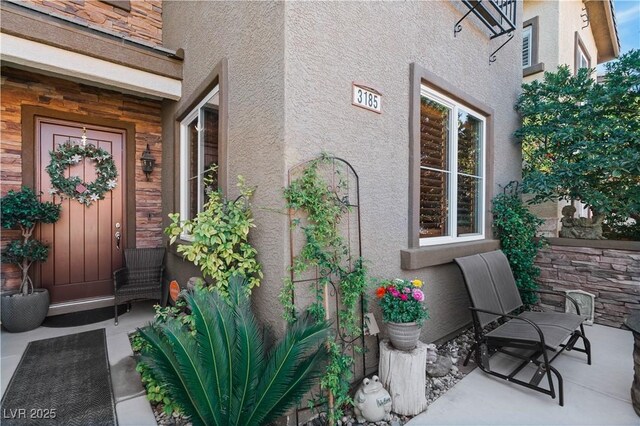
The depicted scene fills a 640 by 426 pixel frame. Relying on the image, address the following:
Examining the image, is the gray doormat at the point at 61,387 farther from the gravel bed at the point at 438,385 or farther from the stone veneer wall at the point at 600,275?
the stone veneer wall at the point at 600,275

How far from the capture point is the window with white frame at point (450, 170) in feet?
11.1

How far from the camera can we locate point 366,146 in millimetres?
2621

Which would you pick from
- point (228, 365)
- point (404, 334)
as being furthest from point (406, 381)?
point (228, 365)

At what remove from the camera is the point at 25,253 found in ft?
11.8

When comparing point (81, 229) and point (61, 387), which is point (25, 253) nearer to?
point (81, 229)

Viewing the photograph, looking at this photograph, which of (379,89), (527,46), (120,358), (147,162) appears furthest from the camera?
(527,46)

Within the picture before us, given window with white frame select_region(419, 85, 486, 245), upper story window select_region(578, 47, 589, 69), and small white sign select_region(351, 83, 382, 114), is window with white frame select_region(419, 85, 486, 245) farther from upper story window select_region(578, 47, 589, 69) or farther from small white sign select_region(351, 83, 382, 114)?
upper story window select_region(578, 47, 589, 69)

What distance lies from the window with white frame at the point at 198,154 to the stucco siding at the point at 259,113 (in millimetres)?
494

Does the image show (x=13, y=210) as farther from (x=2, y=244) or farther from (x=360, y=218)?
(x=360, y=218)

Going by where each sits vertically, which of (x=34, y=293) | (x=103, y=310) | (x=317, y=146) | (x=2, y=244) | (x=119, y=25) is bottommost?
(x=103, y=310)

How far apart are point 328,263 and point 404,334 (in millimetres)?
843

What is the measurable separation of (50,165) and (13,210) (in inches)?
33.3

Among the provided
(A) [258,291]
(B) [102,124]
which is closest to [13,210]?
(B) [102,124]

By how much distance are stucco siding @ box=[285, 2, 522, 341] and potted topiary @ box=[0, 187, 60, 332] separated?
142 inches
